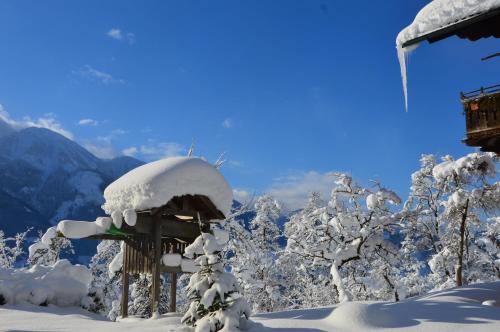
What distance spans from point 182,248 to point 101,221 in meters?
2.61

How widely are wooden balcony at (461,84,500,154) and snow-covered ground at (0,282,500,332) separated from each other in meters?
3.56

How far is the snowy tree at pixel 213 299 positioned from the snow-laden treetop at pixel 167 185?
3507 millimetres

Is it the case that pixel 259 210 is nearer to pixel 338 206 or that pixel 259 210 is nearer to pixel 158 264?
pixel 338 206

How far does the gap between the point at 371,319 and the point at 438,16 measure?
6248 millimetres

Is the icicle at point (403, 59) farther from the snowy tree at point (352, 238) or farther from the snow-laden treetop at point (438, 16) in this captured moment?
the snowy tree at point (352, 238)

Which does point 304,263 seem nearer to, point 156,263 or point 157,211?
point 156,263

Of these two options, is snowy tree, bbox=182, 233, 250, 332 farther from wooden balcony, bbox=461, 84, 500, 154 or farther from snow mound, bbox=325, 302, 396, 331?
wooden balcony, bbox=461, 84, 500, 154

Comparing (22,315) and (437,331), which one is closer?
(437,331)

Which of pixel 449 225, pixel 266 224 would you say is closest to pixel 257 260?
pixel 266 224

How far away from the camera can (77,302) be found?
1528cm

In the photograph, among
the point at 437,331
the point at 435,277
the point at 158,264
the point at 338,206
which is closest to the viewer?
the point at 437,331

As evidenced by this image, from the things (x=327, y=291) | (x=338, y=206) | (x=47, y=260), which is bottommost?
(x=327, y=291)

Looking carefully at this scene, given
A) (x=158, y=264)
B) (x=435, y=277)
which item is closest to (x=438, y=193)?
(x=435, y=277)

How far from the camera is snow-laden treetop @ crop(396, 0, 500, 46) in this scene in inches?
378
